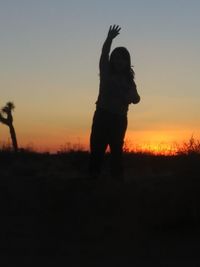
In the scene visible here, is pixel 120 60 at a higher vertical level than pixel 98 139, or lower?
higher

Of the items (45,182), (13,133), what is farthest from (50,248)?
(13,133)

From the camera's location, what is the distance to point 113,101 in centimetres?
1032

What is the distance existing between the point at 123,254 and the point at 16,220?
1802mm

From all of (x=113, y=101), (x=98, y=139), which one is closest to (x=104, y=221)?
(x=98, y=139)

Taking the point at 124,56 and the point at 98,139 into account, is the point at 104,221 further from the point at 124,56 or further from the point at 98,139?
the point at 124,56

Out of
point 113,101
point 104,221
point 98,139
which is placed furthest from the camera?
point 98,139

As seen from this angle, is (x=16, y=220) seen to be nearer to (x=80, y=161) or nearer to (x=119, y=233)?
(x=119, y=233)

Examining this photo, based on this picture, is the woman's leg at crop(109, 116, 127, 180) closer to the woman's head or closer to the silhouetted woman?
the silhouetted woman

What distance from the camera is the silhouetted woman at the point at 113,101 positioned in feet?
33.8

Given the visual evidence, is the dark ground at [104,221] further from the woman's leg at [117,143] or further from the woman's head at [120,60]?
the woman's head at [120,60]

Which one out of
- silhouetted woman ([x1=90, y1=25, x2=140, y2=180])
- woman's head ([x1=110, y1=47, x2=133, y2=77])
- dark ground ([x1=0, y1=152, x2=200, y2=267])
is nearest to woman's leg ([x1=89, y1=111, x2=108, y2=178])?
silhouetted woman ([x1=90, y1=25, x2=140, y2=180])

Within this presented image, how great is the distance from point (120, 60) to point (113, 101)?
591mm

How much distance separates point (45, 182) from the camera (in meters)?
10.7

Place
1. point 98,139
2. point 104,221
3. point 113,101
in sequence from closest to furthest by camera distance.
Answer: point 104,221, point 113,101, point 98,139
